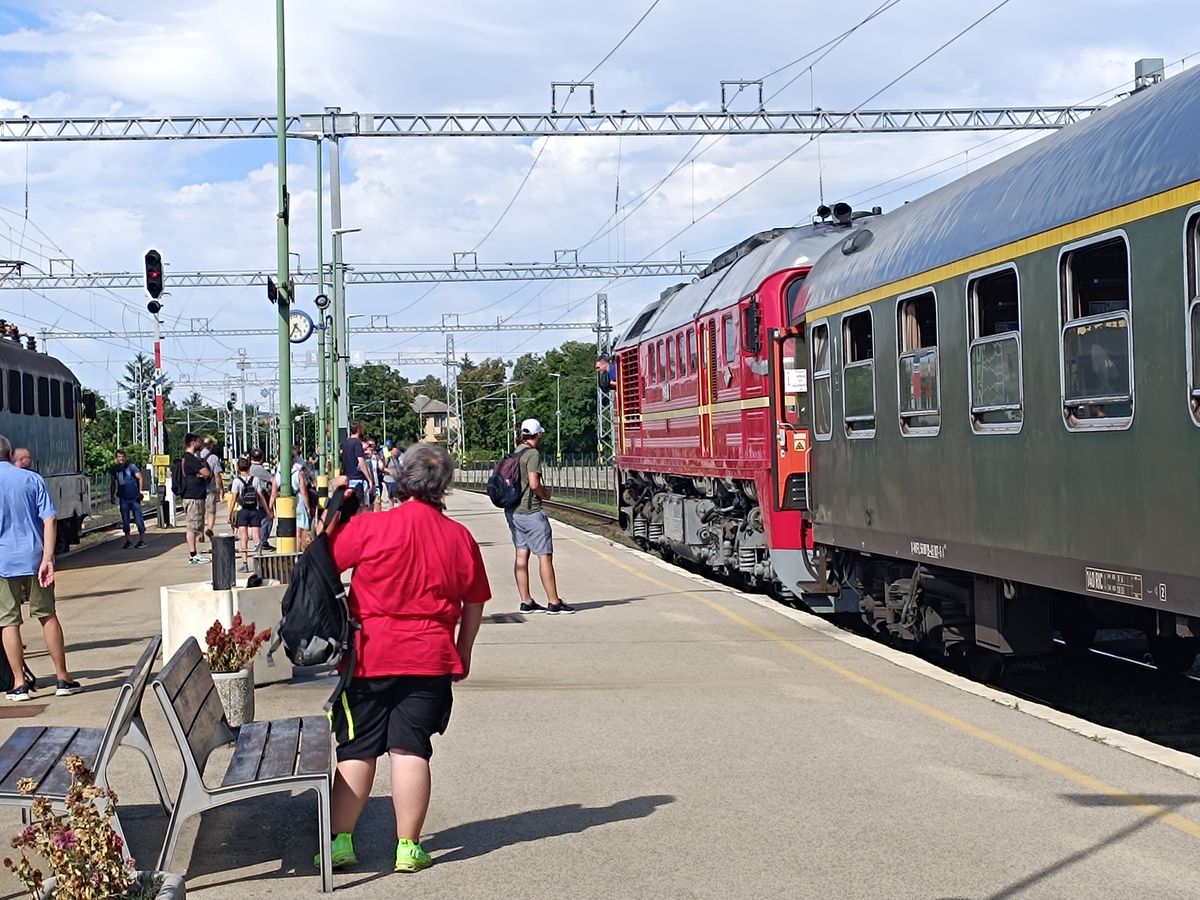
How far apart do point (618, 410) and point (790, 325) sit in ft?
38.1

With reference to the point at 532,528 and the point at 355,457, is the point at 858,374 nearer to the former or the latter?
the point at 532,528

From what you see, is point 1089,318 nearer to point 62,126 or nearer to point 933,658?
Answer: point 933,658

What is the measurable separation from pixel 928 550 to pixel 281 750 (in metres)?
5.98

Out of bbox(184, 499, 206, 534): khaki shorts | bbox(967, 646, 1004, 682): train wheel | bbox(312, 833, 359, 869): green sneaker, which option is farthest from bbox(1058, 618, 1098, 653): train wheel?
bbox(184, 499, 206, 534): khaki shorts

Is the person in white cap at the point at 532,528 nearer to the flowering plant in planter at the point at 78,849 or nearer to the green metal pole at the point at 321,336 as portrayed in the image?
the flowering plant in planter at the point at 78,849

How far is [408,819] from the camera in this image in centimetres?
634

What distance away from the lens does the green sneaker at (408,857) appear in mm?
6359

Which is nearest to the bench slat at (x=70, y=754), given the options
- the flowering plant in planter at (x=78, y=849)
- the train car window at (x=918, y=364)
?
the flowering plant in planter at (x=78, y=849)

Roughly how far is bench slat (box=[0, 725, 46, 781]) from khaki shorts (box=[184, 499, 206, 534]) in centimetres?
1797

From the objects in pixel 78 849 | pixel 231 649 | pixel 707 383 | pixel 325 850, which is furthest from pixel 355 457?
pixel 78 849

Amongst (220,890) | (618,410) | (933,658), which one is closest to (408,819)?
(220,890)

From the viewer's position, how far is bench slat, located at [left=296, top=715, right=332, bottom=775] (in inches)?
249

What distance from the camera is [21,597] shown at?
11172 mm

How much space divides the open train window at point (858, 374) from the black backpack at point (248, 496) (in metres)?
14.1
